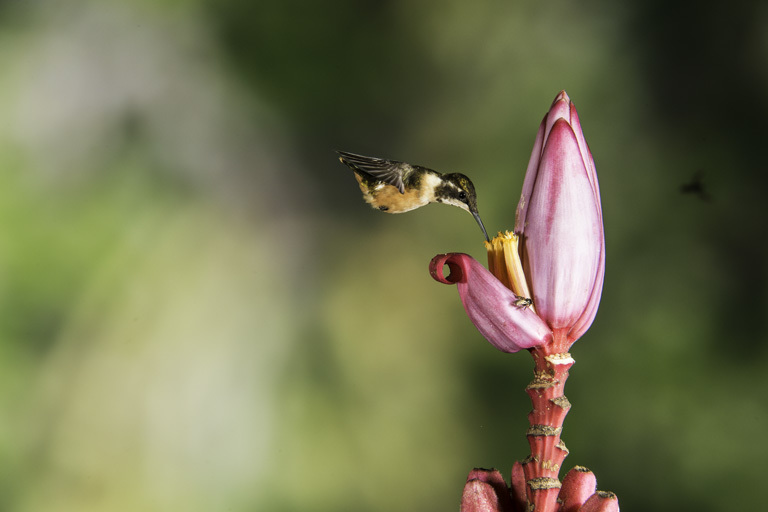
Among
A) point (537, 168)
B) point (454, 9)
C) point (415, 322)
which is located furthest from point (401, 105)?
point (537, 168)

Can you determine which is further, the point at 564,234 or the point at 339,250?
the point at 339,250

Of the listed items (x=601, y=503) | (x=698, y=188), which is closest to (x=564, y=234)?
(x=601, y=503)

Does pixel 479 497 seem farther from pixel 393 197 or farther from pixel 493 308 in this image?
pixel 393 197

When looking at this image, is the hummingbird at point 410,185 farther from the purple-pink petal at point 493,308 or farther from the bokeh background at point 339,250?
the bokeh background at point 339,250

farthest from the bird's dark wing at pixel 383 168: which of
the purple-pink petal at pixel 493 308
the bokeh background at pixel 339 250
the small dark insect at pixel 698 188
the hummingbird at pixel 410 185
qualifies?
the small dark insect at pixel 698 188

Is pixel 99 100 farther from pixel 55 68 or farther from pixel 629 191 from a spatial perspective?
pixel 629 191

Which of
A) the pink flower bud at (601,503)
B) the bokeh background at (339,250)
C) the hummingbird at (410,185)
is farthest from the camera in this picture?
the bokeh background at (339,250)
